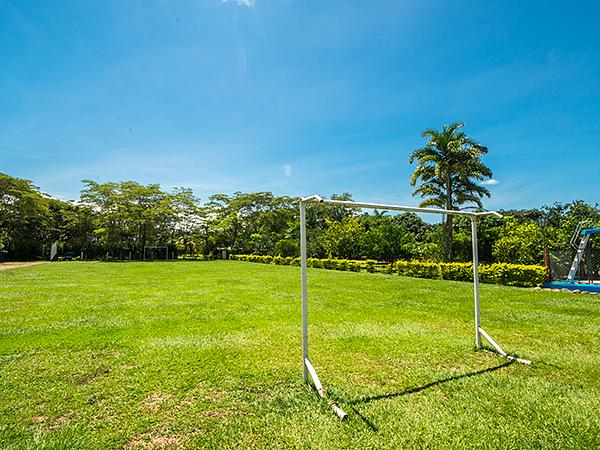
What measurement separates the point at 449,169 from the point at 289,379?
16464 millimetres

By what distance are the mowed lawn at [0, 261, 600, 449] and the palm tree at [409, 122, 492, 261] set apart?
11396 millimetres

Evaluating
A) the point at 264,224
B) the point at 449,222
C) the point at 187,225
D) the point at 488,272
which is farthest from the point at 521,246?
the point at 187,225

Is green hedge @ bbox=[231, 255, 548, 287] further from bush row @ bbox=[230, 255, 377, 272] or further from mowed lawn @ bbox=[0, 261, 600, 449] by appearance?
mowed lawn @ bbox=[0, 261, 600, 449]

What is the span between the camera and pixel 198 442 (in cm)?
231

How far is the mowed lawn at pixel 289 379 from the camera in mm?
2400

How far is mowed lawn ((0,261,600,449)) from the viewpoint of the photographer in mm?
2400

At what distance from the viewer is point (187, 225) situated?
36000 millimetres

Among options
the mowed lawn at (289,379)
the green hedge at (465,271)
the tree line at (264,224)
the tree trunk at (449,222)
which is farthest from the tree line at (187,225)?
the mowed lawn at (289,379)

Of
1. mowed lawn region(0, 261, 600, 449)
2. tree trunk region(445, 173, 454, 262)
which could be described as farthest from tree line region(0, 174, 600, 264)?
mowed lawn region(0, 261, 600, 449)

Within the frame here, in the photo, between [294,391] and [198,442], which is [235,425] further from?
[294,391]

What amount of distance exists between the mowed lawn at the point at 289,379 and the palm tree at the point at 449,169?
1140 cm

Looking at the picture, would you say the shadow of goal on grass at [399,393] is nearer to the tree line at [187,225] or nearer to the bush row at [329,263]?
the bush row at [329,263]

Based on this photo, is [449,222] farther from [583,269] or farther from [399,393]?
[399,393]

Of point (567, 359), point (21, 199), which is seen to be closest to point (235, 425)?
point (567, 359)
